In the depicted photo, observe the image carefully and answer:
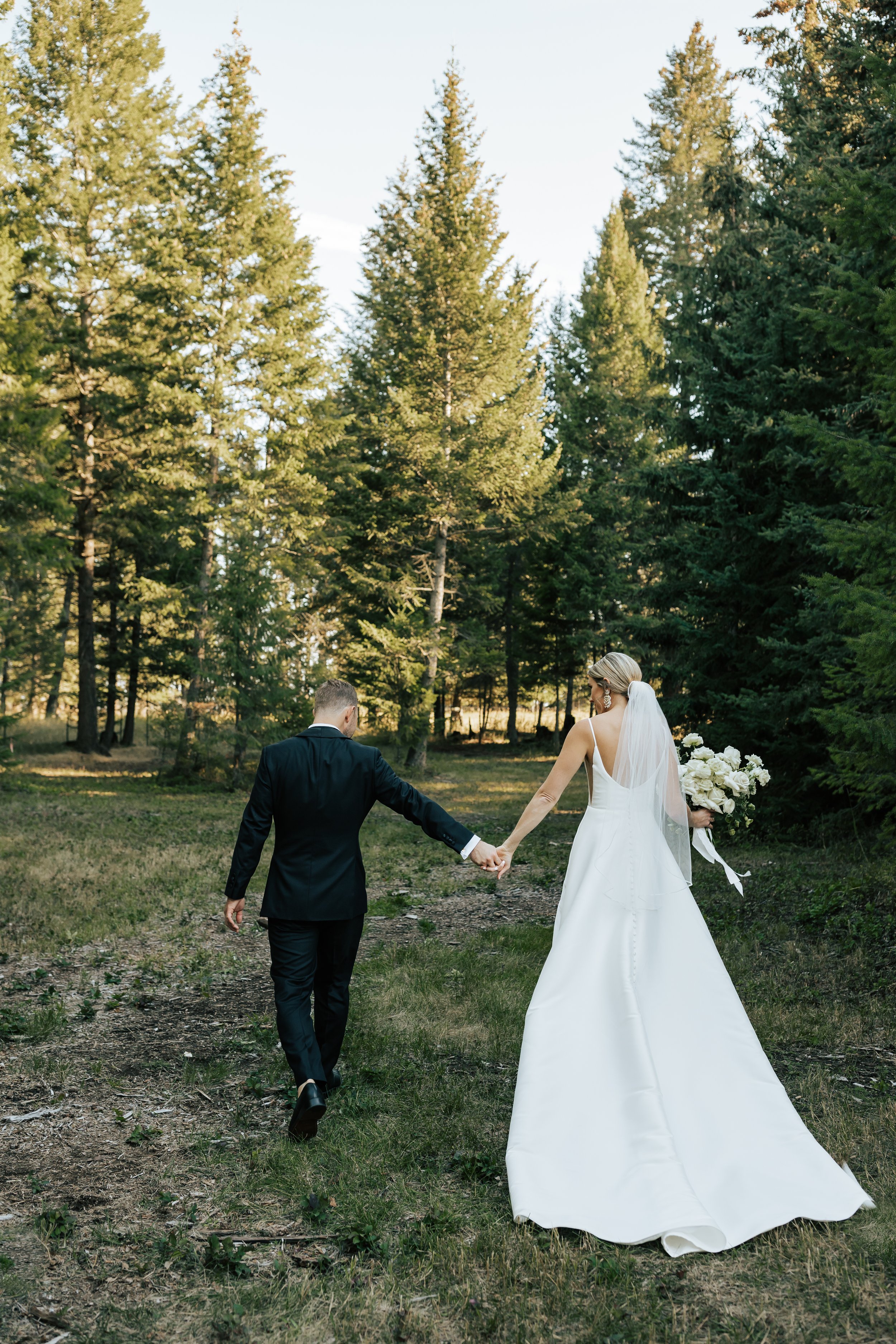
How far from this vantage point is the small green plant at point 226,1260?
378 centimetres

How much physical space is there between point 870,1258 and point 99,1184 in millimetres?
3380

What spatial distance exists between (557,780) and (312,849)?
1.35 m

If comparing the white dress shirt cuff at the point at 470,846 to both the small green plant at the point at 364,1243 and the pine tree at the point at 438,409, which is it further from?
the pine tree at the point at 438,409

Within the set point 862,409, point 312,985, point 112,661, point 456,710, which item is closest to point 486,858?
point 312,985

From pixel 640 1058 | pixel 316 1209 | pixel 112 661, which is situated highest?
pixel 112 661

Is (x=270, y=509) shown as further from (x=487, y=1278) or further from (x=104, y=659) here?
(x=487, y=1278)

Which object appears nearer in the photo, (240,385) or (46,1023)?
(46,1023)

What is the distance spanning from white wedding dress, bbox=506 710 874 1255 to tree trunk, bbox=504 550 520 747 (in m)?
33.5

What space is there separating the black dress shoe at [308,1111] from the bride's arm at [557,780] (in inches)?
57.4

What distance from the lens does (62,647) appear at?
3809 cm

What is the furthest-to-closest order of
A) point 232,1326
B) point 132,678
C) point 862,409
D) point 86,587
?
point 132,678 → point 86,587 → point 862,409 → point 232,1326

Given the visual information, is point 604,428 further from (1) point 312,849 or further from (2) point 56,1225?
(2) point 56,1225

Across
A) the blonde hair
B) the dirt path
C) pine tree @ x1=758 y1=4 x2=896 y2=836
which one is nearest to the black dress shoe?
the dirt path

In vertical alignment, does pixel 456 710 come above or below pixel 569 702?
below
